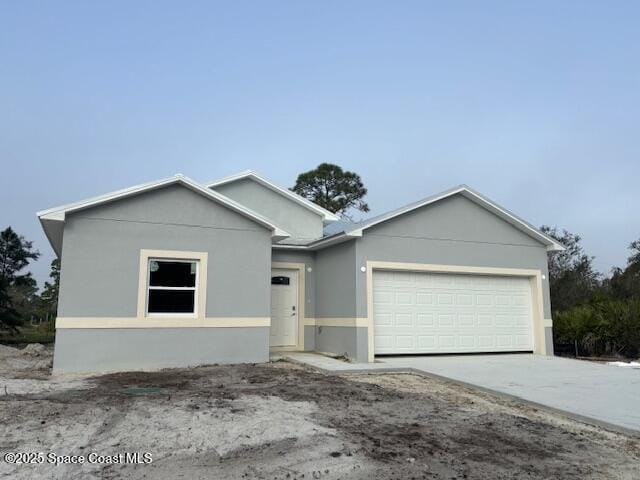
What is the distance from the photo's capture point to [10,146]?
2562cm

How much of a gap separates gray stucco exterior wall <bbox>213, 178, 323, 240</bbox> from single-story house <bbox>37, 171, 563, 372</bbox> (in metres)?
0.33

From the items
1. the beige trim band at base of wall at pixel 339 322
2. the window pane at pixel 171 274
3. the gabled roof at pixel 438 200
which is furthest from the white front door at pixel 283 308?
the window pane at pixel 171 274

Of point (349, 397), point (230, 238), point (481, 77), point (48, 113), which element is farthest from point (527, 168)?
point (48, 113)

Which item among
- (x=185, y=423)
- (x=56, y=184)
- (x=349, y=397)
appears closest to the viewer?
(x=185, y=423)

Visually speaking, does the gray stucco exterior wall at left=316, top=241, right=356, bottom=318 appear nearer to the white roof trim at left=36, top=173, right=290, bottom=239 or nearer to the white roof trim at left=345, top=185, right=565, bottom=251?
the white roof trim at left=345, top=185, right=565, bottom=251

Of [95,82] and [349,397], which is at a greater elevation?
[95,82]

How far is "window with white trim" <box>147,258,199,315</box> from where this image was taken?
37.7ft

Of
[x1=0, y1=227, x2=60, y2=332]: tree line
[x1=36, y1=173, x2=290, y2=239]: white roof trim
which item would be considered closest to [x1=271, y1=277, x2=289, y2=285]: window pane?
[x1=36, y1=173, x2=290, y2=239]: white roof trim

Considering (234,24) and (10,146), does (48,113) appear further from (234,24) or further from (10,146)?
(234,24)

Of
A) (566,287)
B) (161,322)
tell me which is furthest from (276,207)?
(566,287)

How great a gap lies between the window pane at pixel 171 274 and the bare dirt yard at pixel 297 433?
3038 mm

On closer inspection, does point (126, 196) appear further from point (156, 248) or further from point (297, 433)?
point (297, 433)

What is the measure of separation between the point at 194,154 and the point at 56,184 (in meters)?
13.9

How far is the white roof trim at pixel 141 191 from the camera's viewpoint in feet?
34.7
